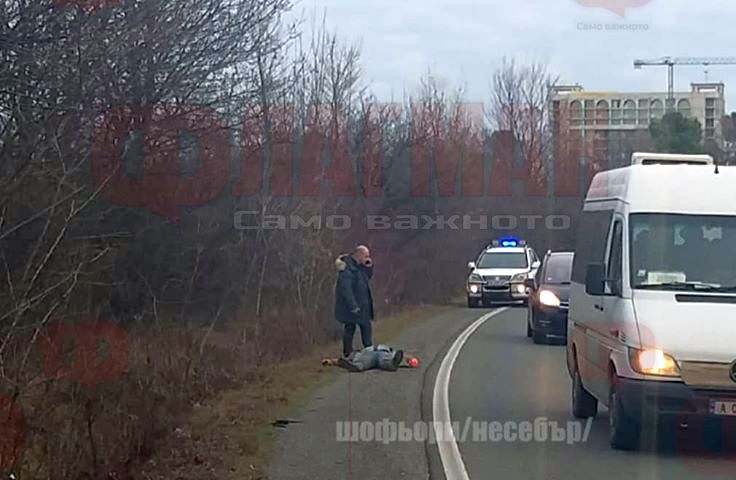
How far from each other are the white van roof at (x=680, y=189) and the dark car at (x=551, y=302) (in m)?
11.5

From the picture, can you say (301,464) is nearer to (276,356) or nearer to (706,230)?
(706,230)

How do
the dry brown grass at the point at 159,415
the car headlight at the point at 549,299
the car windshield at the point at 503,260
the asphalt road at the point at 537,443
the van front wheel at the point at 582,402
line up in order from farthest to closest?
the car windshield at the point at 503,260, the car headlight at the point at 549,299, the van front wheel at the point at 582,402, the asphalt road at the point at 537,443, the dry brown grass at the point at 159,415

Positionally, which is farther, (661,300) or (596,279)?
(596,279)

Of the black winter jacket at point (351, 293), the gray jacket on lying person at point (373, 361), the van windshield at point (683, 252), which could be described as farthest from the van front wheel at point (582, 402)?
the black winter jacket at point (351, 293)

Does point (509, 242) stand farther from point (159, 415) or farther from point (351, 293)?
point (159, 415)

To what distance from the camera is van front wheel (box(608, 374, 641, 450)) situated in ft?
34.8

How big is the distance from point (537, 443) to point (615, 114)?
4639cm

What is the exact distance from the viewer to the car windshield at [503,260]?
3762 cm

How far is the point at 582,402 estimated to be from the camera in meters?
12.9

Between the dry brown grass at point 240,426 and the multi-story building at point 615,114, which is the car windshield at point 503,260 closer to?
the multi-story building at point 615,114

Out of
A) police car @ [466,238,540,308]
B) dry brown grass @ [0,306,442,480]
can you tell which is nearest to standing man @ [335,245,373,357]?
dry brown grass @ [0,306,442,480]

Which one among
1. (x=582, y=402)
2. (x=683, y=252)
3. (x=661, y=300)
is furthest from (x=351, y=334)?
(x=661, y=300)

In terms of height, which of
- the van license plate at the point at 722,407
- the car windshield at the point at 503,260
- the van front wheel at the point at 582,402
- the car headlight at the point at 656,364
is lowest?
the car windshield at the point at 503,260

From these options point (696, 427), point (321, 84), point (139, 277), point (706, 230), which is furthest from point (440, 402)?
point (321, 84)
